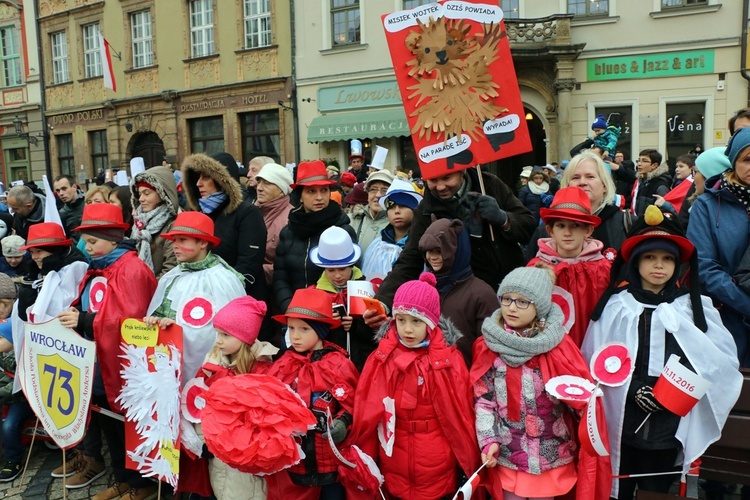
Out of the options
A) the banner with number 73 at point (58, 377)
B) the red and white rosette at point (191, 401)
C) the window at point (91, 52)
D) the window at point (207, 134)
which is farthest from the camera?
the window at point (91, 52)

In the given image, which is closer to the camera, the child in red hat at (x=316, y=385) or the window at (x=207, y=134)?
the child in red hat at (x=316, y=385)

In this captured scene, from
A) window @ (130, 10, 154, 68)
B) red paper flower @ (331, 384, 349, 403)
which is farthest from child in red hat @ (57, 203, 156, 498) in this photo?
window @ (130, 10, 154, 68)

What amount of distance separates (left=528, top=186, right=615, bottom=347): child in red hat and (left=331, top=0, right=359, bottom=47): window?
14852 millimetres

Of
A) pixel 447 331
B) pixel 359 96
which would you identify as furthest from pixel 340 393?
pixel 359 96

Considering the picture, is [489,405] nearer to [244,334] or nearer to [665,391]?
[665,391]

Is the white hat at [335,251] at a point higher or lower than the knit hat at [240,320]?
higher

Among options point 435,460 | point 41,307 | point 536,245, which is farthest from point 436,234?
point 41,307

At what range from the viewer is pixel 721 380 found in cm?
261

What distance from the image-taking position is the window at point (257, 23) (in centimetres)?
1773

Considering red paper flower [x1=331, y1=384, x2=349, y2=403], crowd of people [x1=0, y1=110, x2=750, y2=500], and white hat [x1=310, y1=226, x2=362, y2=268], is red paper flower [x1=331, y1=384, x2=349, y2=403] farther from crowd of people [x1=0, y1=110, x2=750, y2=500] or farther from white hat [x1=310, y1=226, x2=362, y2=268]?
white hat [x1=310, y1=226, x2=362, y2=268]

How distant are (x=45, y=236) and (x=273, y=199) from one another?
1672mm

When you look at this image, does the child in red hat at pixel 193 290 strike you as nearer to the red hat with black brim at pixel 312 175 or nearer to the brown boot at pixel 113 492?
the red hat with black brim at pixel 312 175

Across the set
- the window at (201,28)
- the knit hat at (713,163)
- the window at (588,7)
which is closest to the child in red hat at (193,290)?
the knit hat at (713,163)

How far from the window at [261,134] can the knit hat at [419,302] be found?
15.9 metres
